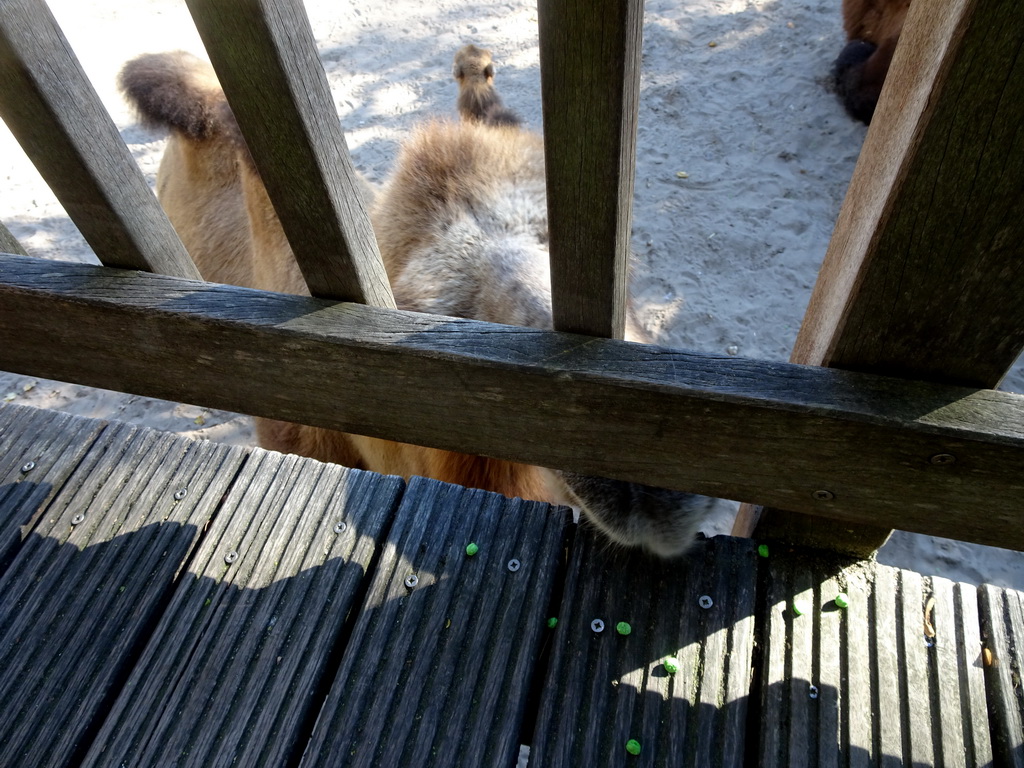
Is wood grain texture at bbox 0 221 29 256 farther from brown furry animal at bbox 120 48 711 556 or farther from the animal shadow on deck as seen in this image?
brown furry animal at bbox 120 48 711 556

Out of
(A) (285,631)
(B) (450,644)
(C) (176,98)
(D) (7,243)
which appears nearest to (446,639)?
(B) (450,644)

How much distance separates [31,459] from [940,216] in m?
2.02

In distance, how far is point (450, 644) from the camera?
1365mm

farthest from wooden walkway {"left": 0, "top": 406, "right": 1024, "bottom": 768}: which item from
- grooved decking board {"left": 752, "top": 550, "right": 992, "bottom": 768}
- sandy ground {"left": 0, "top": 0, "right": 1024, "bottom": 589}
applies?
sandy ground {"left": 0, "top": 0, "right": 1024, "bottom": 589}

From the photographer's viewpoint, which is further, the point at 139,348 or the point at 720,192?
the point at 720,192

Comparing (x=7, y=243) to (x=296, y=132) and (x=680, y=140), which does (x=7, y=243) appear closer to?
(x=296, y=132)

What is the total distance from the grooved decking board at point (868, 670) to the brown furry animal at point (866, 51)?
5295 mm

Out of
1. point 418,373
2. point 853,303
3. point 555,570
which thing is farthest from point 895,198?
point 555,570

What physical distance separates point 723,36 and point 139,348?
695cm

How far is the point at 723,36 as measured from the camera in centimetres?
666

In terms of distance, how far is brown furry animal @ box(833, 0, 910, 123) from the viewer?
5.47m

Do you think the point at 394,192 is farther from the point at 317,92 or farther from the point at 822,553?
the point at 822,553

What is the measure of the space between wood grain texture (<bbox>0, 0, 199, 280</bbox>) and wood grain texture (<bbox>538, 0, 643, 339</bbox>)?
0.77 m

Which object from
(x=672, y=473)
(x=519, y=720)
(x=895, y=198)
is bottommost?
(x=519, y=720)
